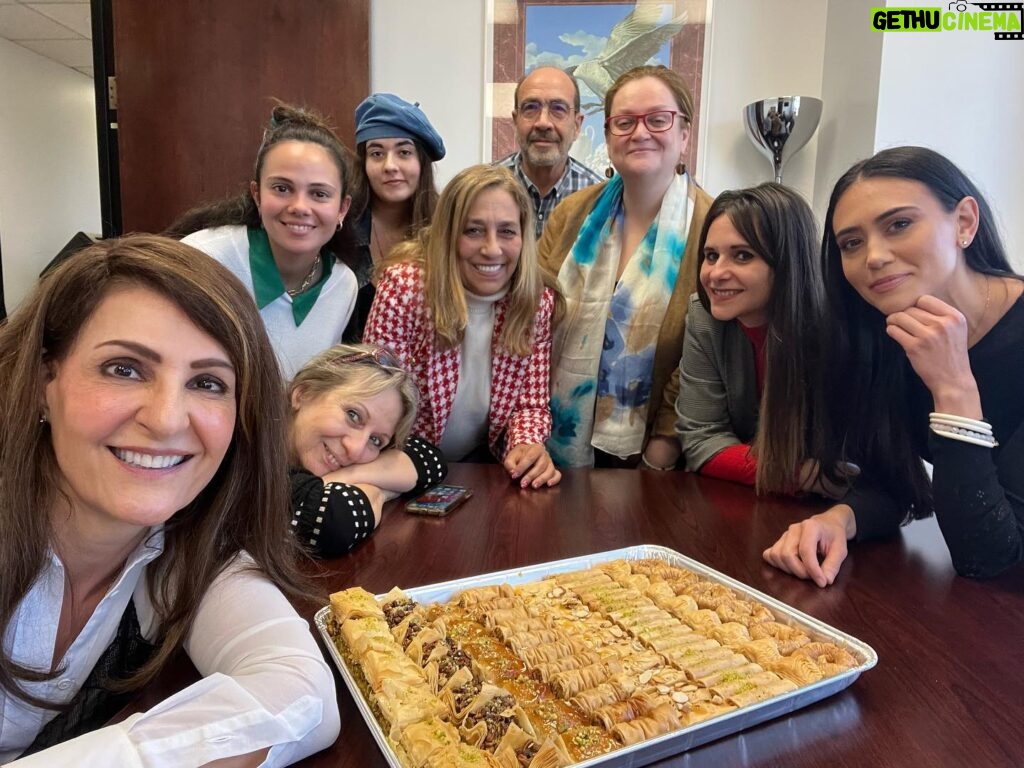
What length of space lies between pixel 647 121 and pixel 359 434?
1.32 meters

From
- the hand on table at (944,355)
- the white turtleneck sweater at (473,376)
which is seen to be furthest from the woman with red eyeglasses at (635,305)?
the hand on table at (944,355)

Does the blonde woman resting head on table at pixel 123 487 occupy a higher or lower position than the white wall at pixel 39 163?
lower

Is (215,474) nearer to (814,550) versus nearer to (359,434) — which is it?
(359,434)

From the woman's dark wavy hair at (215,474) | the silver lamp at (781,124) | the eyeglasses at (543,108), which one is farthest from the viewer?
the silver lamp at (781,124)

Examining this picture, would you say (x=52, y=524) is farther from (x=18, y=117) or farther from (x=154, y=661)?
(x=18, y=117)

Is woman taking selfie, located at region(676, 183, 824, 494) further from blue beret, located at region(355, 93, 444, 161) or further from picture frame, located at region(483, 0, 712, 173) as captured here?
picture frame, located at region(483, 0, 712, 173)

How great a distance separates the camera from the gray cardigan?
187cm

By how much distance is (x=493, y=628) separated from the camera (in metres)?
0.97

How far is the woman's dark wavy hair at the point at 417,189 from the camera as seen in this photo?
2.56 m

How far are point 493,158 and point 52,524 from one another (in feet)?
10.5

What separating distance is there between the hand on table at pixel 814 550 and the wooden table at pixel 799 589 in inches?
0.9

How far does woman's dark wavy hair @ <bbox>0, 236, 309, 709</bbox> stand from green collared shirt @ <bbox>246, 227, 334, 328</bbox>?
117 cm

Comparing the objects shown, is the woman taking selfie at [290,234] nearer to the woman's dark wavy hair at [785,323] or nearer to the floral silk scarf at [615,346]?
the floral silk scarf at [615,346]

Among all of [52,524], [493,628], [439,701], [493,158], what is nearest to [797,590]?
[493,628]
